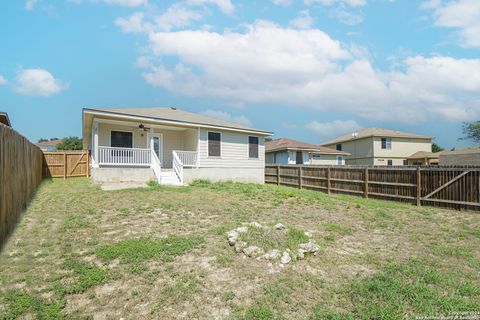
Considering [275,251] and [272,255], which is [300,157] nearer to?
[275,251]

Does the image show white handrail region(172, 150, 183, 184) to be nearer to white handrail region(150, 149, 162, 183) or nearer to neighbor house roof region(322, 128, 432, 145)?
white handrail region(150, 149, 162, 183)

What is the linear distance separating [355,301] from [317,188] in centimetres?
1210

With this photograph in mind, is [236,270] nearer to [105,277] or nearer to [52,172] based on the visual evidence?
[105,277]

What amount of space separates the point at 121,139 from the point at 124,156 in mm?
1821

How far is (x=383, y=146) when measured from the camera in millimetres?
30688

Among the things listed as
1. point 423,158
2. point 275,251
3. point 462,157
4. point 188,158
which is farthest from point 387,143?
point 275,251

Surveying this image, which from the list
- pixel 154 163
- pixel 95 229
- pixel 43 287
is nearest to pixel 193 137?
pixel 154 163

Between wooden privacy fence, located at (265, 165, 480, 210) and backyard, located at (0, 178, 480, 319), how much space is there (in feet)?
9.12

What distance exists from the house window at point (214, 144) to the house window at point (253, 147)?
91.6 inches

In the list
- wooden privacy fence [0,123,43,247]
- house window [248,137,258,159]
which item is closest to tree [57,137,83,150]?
house window [248,137,258,159]

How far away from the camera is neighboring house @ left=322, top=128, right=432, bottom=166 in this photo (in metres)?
30.3

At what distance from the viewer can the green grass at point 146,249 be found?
4348 mm

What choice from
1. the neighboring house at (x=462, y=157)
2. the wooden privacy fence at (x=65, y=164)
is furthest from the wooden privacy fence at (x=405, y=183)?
the neighboring house at (x=462, y=157)

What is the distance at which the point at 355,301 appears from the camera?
330 centimetres
